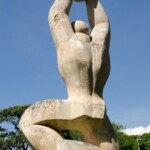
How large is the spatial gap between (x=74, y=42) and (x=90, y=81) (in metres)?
0.94

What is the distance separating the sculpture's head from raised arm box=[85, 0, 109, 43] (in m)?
0.18

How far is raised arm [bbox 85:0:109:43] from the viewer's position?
341 inches

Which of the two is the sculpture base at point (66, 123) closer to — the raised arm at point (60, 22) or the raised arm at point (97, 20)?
the raised arm at point (60, 22)

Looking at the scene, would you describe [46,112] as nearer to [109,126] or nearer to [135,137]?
[109,126]

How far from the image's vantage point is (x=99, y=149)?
24.8 ft

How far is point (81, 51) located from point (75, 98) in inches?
41.0

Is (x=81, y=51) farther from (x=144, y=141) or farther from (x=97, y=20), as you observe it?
(x=144, y=141)

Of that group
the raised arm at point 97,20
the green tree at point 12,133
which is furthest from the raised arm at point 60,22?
the green tree at point 12,133

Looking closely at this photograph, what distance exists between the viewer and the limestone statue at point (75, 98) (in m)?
7.60

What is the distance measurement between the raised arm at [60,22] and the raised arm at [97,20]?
0.61m

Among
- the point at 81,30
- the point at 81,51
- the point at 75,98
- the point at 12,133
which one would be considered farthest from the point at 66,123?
the point at 12,133

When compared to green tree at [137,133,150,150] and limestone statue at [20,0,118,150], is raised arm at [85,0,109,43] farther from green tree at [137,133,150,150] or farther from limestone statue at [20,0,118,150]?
green tree at [137,133,150,150]

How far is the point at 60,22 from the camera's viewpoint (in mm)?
8398

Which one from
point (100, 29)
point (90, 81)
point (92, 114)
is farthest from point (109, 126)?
point (100, 29)
